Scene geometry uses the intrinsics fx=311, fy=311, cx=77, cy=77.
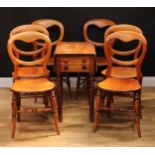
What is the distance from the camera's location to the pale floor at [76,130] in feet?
8.31

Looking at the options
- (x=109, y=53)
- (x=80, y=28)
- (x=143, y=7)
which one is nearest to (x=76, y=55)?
(x=109, y=53)

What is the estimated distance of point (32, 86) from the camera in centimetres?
260

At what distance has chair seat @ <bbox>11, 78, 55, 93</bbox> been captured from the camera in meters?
2.54

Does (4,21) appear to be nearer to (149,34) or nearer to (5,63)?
(5,63)

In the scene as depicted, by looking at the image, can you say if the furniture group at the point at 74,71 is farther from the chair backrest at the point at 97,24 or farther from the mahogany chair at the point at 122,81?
the chair backrest at the point at 97,24

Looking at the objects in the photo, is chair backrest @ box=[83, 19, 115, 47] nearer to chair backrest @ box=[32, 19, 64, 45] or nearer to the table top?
chair backrest @ box=[32, 19, 64, 45]

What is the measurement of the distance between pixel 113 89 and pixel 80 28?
145 centimetres

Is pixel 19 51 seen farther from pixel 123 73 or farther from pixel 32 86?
pixel 123 73

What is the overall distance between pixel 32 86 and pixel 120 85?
74 centimetres

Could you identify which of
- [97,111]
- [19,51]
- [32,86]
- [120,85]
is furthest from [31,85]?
[120,85]

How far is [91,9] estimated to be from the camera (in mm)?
3766

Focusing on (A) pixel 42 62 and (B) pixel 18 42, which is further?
(B) pixel 18 42

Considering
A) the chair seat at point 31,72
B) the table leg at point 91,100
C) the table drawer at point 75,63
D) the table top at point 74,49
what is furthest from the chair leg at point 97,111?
the chair seat at point 31,72

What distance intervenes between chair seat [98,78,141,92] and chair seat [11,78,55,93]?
45 centimetres
